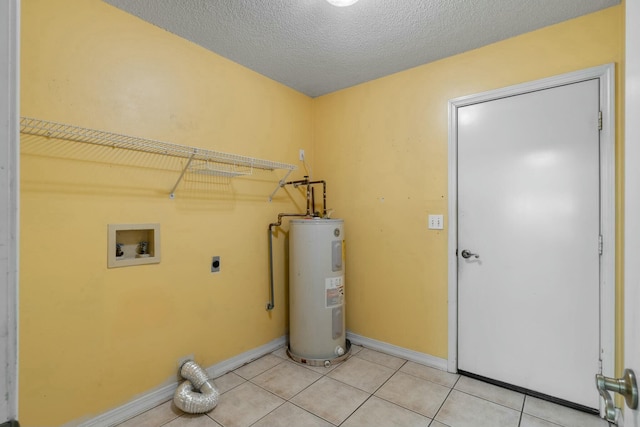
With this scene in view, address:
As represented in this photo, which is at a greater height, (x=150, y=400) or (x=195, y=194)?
(x=195, y=194)

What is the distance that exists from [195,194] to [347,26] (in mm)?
1568

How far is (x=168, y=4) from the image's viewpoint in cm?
182

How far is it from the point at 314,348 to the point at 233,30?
247cm

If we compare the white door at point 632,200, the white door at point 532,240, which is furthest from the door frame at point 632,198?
the white door at point 532,240

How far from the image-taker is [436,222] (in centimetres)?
247

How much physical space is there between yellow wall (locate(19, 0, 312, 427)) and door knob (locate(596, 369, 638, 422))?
218cm

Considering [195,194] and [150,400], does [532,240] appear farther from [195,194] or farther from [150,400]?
[150,400]

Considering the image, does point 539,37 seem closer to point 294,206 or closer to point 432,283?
point 432,283

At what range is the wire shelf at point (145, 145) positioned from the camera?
61.3 inches

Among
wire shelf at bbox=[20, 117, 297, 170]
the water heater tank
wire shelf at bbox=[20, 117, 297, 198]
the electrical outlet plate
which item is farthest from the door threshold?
wire shelf at bbox=[20, 117, 297, 170]

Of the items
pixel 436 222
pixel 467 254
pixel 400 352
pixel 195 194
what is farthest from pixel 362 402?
pixel 195 194

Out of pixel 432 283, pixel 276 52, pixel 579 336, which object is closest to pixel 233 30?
pixel 276 52

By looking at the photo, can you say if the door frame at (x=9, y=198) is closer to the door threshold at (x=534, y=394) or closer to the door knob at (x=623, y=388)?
the door knob at (x=623, y=388)

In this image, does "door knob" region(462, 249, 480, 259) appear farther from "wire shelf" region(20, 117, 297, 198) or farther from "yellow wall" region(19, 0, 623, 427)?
"wire shelf" region(20, 117, 297, 198)
